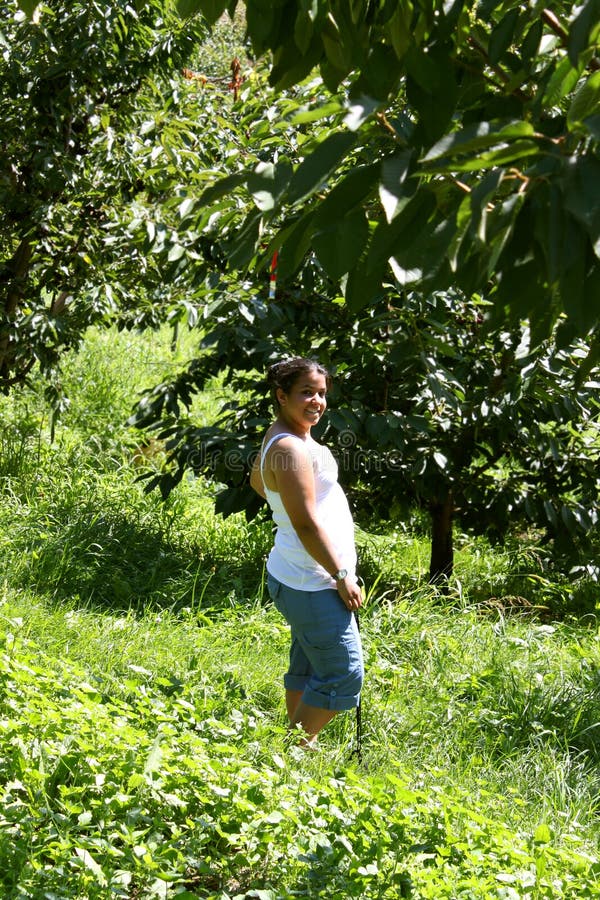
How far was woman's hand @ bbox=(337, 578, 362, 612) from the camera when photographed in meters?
3.48

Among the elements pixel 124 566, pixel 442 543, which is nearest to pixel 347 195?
pixel 124 566

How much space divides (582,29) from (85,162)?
508 cm

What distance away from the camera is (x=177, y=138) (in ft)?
17.4

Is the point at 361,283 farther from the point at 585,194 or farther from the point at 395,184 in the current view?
the point at 585,194

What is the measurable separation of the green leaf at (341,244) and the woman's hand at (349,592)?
6.62 ft

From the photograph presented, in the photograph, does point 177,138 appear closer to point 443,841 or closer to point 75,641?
point 75,641

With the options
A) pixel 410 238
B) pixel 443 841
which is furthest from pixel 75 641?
pixel 410 238

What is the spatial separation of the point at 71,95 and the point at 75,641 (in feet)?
10.1

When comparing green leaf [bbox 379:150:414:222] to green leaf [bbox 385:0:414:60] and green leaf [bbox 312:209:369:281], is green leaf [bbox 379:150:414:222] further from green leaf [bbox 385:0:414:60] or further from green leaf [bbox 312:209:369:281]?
green leaf [bbox 385:0:414:60]

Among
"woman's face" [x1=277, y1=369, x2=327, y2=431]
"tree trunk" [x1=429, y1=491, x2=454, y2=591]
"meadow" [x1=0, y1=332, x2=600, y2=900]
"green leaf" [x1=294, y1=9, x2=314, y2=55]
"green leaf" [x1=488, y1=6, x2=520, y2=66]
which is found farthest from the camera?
"tree trunk" [x1=429, y1=491, x2=454, y2=591]

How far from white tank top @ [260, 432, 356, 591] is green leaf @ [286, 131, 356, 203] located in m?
2.18

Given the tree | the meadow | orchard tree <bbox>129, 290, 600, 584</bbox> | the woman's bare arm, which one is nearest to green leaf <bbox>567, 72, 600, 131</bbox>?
the meadow

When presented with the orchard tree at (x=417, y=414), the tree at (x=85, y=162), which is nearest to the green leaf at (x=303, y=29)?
the orchard tree at (x=417, y=414)

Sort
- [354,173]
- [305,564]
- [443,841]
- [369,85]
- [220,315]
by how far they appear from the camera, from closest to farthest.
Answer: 1. [354,173]
2. [369,85]
3. [443,841]
4. [305,564]
5. [220,315]
